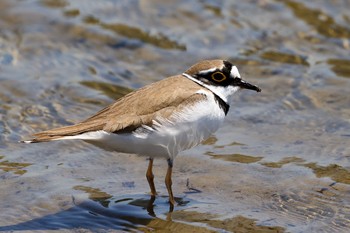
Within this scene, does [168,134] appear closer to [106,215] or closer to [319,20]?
[106,215]

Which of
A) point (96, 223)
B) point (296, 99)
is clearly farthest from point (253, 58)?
point (96, 223)

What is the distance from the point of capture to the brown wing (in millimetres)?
6617

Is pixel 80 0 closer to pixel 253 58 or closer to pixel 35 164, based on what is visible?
pixel 253 58

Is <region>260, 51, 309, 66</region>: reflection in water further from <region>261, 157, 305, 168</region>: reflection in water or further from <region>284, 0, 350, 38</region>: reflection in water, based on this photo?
<region>261, 157, 305, 168</region>: reflection in water

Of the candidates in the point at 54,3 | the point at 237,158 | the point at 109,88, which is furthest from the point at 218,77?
the point at 54,3

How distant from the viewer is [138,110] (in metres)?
6.81

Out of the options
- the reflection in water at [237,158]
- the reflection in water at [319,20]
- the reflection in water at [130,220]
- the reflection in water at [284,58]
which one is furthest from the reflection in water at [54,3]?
the reflection in water at [130,220]

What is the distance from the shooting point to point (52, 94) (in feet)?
31.7

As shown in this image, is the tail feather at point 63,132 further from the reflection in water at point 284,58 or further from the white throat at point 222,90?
the reflection in water at point 284,58

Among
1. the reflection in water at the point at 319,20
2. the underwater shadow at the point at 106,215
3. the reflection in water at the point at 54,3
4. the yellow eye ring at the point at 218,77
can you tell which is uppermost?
the reflection in water at the point at 319,20

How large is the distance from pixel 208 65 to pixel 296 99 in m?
2.99

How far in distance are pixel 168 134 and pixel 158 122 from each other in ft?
0.48

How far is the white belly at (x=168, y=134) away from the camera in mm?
6695

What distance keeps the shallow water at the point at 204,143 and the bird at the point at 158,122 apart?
0.64 m
